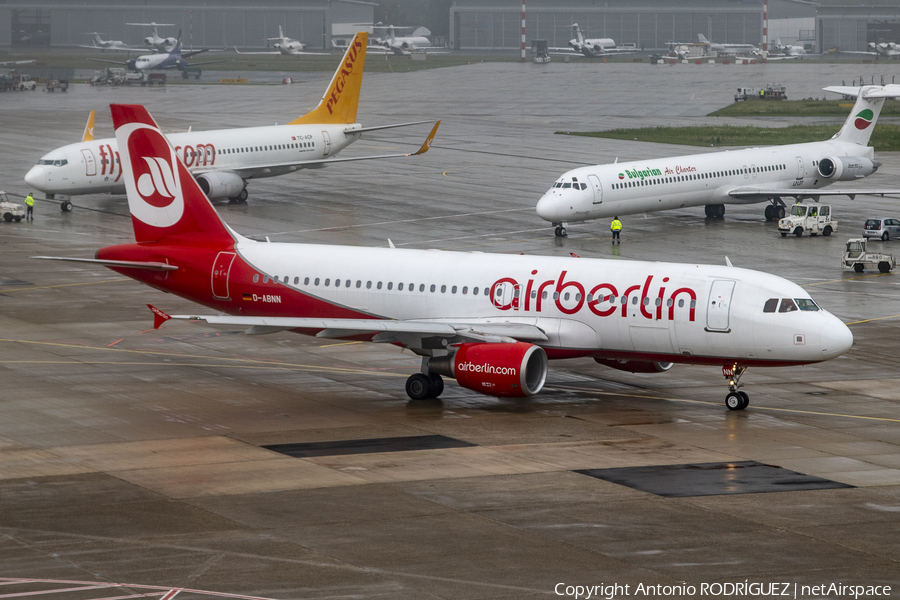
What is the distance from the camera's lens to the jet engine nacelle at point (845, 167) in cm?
8262

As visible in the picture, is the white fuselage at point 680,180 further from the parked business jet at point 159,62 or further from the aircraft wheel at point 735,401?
the parked business jet at point 159,62

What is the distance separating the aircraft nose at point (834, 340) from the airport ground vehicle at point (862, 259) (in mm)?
28355

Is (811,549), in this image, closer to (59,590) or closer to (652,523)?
(652,523)

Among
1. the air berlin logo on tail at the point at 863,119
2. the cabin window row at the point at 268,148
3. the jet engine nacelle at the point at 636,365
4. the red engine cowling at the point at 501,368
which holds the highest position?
the air berlin logo on tail at the point at 863,119

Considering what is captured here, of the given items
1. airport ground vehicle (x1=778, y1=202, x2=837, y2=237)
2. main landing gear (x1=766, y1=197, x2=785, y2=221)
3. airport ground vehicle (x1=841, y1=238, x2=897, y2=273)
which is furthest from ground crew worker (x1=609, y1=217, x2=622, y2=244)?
main landing gear (x1=766, y1=197, x2=785, y2=221)

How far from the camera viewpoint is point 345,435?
111 ft

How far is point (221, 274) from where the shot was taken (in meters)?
41.6

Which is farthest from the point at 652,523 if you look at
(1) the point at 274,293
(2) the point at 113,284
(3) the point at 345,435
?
(2) the point at 113,284

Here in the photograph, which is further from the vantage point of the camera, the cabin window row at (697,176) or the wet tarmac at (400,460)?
the cabin window row at (697,176)

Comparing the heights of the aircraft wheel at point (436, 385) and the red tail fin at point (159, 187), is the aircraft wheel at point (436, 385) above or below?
below

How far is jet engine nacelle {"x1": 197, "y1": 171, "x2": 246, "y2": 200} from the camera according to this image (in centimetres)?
8038

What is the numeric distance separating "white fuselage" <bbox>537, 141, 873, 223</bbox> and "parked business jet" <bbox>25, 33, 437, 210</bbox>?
28.6 feet

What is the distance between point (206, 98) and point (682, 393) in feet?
414

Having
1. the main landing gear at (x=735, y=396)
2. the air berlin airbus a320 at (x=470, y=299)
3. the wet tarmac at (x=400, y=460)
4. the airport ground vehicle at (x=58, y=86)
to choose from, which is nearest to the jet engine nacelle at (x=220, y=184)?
the wet tarmac at (x=400, y=460)
